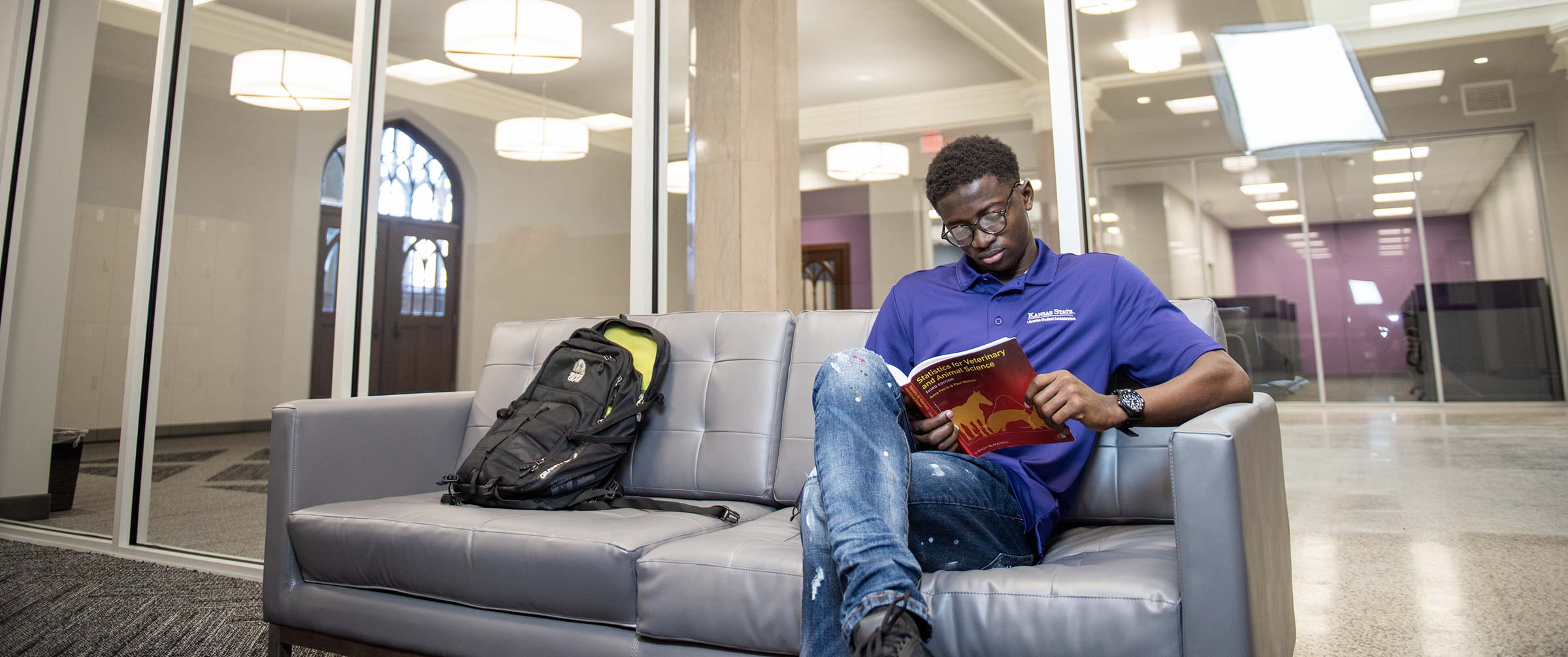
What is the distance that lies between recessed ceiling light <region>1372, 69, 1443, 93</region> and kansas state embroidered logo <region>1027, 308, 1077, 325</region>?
1.31m

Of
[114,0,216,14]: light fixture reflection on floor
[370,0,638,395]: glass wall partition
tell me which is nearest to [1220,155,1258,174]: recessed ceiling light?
[370,0,638,395]: glass wall partition

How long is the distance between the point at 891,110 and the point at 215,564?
3.15 meters

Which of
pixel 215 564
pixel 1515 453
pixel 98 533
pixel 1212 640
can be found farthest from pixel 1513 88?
pixel 98 533

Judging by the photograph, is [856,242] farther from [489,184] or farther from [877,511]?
[877,511]

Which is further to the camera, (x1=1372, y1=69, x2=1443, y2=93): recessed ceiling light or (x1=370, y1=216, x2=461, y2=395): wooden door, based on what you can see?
(x1=370, y1=216, x2=461, y2=395): wooden door

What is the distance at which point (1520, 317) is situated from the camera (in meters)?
1.95

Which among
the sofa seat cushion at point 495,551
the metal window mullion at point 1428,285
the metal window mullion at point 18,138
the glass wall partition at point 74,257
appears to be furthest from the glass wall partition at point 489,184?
the metal window mullion at point 1428,285

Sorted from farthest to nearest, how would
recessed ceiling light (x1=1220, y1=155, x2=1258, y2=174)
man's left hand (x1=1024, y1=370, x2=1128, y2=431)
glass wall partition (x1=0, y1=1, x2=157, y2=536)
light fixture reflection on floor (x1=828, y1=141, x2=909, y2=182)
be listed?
light fixture reflection on floor (x1=828, y1=141, x2=909, y2=182), glass wall partition (x1=0, y1=1, x2=157, y2=536), recessed ceiling light (x1=1220, y1=155, x2=1258, y2=174), man's left hand (x1=1024, y1=370, x2=1128, y2=431)

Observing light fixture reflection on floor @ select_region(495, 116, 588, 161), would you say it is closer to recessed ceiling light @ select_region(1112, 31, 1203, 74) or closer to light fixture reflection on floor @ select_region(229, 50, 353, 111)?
light fixture reflection on floor @ select_region(229, 50, 353, 111)

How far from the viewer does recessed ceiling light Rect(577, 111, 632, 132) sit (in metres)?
2.98

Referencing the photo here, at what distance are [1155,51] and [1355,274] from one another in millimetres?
899

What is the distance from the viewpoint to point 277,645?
1848 mm

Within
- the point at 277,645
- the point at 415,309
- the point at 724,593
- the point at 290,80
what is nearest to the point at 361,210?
the point at 415,309

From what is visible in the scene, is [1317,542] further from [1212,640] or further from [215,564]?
[215,564]
